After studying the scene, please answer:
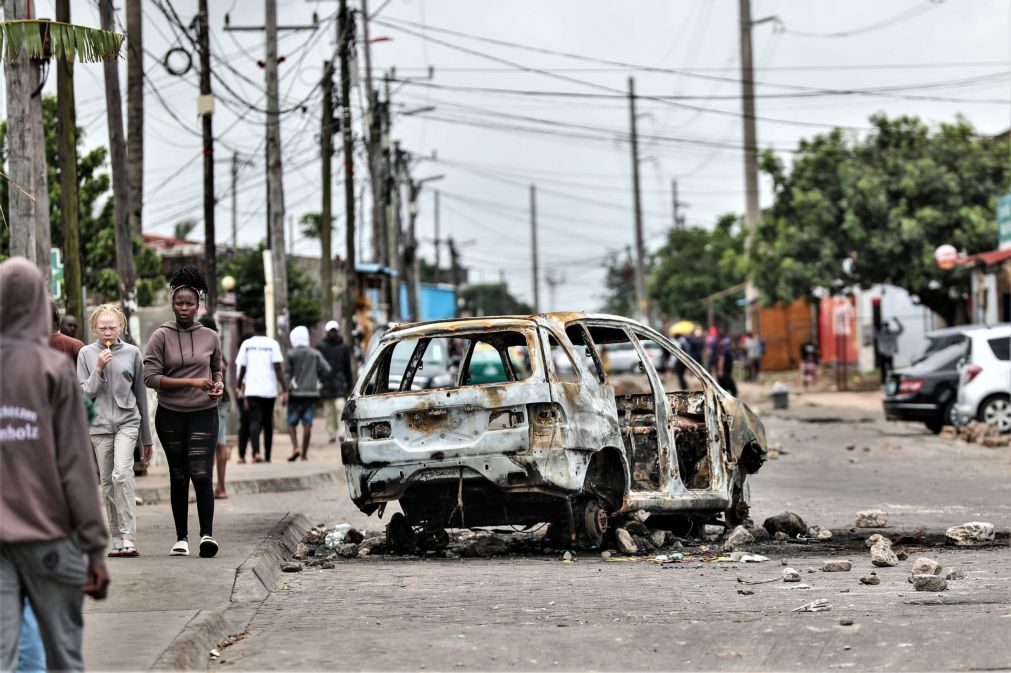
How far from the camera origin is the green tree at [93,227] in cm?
3183

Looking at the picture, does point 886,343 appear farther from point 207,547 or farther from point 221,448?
point 207,547

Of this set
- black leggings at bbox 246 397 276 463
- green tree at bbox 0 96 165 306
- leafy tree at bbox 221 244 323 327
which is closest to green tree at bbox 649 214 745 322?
leafy tree at bbox 221 244 323 327

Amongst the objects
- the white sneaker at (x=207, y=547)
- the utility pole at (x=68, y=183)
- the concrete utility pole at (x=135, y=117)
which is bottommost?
the white sneaker at (x=207, y=547)

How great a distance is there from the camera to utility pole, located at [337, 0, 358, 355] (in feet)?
→ 107

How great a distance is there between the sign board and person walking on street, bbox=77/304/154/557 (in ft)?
95.0

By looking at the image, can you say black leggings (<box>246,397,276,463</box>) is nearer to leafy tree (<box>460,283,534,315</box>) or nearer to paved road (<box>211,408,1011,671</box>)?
paved road (<box>211,408,1011,671</box>)

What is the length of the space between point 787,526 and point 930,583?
10.0 feet

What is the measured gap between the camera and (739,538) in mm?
11375

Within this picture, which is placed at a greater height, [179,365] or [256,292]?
[256,292]

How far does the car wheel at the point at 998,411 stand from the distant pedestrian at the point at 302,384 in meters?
9.86

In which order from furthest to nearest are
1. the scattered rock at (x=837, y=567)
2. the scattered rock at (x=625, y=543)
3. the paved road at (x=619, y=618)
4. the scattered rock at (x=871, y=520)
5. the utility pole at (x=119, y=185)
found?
the utility pole at (x=119, y=185) → the scattered rock at (x=871, y=520) → the scattered rock at (x=625, y=543) → the scattered rock at (x=837, y=567) → the paved road at (x=619, y=618)

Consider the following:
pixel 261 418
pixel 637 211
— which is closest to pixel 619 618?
pixel 261 418

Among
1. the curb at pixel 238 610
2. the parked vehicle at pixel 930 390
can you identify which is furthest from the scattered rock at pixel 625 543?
the parked vehicle at pixel 930 390

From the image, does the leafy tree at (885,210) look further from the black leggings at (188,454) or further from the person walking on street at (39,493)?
the person walking on street at (39,493)
